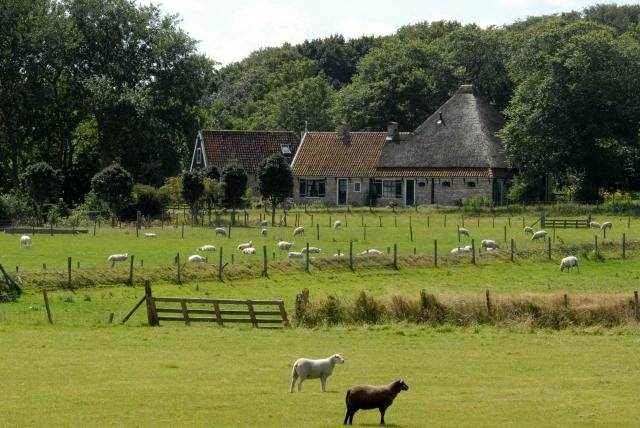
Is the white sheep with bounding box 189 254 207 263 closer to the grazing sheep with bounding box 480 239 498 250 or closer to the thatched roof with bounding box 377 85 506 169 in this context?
the grazing sheep with bounding box 480 239 498 250

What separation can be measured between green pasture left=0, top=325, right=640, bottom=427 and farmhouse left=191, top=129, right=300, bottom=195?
7188cm

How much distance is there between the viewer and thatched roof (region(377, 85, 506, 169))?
334 feet

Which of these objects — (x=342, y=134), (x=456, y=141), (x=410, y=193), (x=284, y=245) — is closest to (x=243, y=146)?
(x=342, y=134)

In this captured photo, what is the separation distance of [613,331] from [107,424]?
20306 mm

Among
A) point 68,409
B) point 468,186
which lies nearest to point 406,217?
point 468,186

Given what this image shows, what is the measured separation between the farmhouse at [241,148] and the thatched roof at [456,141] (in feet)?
38.4

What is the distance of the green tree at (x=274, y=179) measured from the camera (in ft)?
281

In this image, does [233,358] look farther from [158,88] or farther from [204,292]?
[158,88]

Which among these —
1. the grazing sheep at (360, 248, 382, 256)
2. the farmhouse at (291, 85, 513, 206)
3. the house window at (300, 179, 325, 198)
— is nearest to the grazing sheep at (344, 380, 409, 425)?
the grazing sheep at (360, 248, 382, 256)

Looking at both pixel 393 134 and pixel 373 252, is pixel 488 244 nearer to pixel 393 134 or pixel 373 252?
pixel 373 252

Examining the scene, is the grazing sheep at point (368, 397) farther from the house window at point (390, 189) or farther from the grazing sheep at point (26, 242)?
the house window at point (390, 189)

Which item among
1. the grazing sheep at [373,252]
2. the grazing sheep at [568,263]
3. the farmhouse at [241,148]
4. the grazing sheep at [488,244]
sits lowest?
the grazing sheep at [568,263]

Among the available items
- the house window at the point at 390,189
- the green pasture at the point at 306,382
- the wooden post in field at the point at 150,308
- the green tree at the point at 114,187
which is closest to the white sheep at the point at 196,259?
the wooden post in field at the point at 150,308

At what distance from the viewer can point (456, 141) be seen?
104 m
